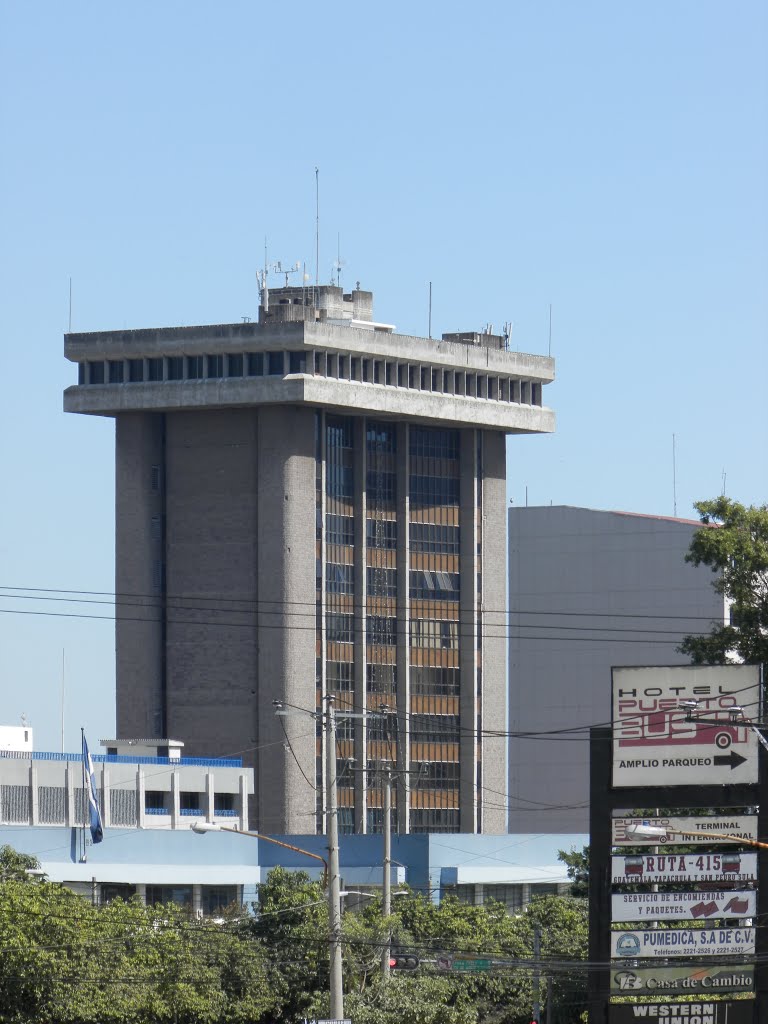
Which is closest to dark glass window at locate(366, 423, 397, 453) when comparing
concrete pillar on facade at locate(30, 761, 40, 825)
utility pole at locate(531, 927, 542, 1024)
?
concrete pillar on facade at locate(30, 761, 40, 825)

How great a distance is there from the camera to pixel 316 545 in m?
167

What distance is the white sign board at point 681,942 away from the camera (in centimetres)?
5853

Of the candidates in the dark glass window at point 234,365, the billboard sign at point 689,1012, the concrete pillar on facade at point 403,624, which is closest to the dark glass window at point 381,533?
the concrete pillar on facade at point 403,624

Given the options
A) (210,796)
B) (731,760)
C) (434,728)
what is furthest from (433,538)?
(731,760)

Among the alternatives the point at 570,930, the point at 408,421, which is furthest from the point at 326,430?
the point at 570,930

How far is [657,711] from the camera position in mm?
59250

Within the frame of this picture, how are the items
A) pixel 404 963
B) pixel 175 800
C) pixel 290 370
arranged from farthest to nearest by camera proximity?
pixel 290 370
pixel 175 800
pixel 404 963

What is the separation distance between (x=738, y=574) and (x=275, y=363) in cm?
8210

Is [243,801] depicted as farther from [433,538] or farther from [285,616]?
[433,538]

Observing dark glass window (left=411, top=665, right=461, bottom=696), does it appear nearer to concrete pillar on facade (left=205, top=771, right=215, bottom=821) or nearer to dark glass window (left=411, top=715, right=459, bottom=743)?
dark glass window (left=411, top=715, right=459, bottom=743)

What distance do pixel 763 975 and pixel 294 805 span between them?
100039 mm

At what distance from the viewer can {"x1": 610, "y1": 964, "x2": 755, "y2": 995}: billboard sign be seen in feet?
191

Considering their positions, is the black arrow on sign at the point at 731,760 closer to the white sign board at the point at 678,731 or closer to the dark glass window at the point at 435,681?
the white sign board at the point at 678,731

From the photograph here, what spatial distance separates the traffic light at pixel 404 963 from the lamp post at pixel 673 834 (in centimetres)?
1762
